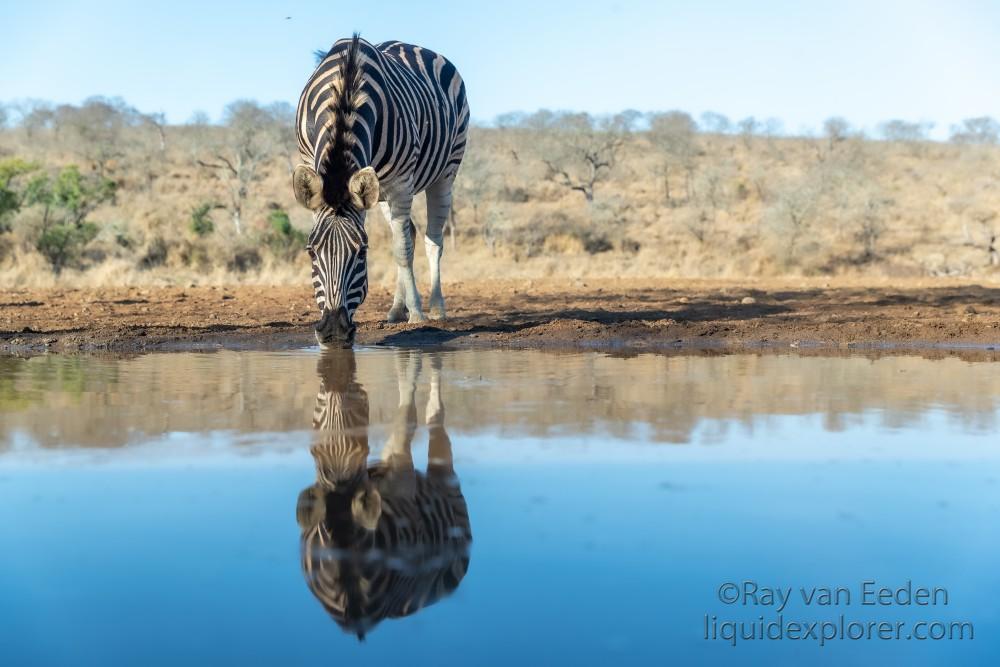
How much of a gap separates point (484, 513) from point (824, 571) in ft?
4.16

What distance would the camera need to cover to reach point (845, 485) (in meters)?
4.55

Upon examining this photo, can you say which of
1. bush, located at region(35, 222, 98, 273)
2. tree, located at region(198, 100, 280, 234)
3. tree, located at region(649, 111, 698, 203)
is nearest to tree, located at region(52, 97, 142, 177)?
tree, located at region(198, 100, 280, 234)

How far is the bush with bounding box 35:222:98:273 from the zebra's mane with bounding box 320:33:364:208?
15182mm

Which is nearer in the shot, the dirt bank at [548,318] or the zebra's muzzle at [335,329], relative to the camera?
the zebra's muzzle at [335,329]

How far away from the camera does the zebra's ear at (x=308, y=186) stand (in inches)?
352

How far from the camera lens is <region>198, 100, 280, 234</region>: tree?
129 ft

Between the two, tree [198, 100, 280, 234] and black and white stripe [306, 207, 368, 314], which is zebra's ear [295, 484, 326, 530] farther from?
tree [198, 100, 280, 234]

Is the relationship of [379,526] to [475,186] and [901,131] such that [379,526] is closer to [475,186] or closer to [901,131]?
[475,186]

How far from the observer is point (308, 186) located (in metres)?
9.03

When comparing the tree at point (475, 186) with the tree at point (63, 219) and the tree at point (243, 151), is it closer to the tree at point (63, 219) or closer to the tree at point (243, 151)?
the tree at point (243, 151)

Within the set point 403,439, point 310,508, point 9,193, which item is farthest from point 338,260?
point 9,193

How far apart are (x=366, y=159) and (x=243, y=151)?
31803 mm

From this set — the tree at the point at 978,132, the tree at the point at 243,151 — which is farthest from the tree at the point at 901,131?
the tree at the point at 243,151

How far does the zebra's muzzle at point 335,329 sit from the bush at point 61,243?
1595cm
